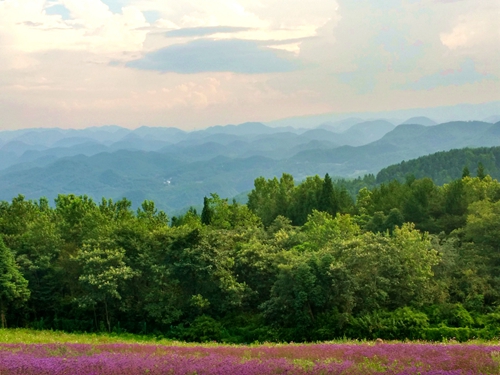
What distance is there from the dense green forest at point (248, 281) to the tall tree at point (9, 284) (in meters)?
0.09

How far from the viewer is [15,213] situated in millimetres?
47312

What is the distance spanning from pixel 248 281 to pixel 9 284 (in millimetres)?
16802

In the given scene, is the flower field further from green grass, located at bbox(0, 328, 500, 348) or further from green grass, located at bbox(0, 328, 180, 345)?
green grass, located at bbox(0, 328, 180, 345)

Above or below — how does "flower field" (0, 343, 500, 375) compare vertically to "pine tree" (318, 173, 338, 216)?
below

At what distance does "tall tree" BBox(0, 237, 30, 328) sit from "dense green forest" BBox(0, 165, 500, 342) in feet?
0.30

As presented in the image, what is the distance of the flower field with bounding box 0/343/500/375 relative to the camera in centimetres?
1401

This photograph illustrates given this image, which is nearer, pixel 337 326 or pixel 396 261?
pixel 337 326

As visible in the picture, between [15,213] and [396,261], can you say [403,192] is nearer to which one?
[396,261]

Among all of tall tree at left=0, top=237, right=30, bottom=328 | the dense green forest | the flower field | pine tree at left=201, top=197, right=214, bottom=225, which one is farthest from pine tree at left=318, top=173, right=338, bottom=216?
the flower field

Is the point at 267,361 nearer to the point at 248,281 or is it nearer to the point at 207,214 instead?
the point at 248,281

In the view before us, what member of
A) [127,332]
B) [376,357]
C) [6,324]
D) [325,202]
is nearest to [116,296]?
[127,332]

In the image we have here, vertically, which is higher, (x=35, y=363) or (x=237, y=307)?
(x=35, y=363)

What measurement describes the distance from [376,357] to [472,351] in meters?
3.09

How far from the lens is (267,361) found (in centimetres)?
1526
